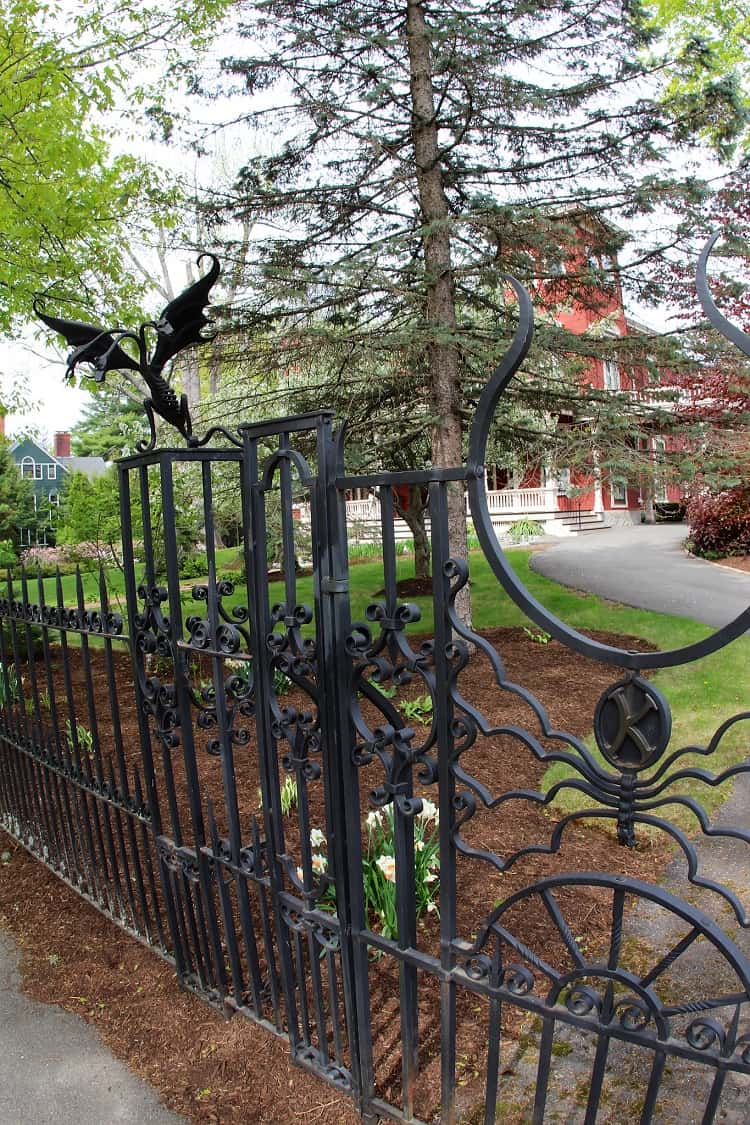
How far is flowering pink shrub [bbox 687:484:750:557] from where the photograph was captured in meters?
14.8

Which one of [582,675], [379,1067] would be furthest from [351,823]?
[582,675]

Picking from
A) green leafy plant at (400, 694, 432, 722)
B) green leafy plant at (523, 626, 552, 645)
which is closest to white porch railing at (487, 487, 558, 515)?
green leafy plant at (523, 626, 552, 645)

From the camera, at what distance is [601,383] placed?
813cm

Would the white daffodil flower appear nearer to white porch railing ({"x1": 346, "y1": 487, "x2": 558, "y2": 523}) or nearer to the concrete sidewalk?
the concrete sidewalk

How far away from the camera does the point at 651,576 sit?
42.1ft

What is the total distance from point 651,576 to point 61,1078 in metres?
11.9

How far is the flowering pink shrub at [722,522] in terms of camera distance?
14773mm

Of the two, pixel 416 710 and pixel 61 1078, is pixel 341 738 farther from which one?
pixel 416 710

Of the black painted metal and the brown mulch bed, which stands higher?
the black painted metal

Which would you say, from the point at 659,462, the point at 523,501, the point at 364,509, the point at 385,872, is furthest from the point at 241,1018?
the point at 523,501

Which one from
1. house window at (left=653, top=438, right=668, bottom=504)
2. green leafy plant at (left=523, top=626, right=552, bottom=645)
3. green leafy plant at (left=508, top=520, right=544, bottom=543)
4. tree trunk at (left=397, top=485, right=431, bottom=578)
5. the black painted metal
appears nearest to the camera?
the black painted metal

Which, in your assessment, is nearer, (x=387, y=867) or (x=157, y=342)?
(x=157, y=342)

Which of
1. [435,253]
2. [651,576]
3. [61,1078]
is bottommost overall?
[61,1078]

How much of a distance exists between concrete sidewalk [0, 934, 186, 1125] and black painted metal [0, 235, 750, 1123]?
15.6 inches
